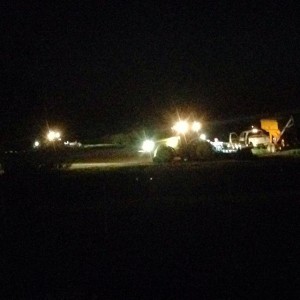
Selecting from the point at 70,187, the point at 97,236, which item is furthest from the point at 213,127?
the point at 97,236

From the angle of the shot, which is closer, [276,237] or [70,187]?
[276,237]

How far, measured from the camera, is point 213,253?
7578 millimetres

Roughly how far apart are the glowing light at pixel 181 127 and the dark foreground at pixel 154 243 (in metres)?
14.2

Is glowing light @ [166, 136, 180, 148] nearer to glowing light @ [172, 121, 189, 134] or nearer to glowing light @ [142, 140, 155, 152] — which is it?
glowing light @ [172, 121, 189, 134]

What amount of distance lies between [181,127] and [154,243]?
75.7 ft

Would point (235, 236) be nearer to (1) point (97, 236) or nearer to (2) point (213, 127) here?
(1) point (97, 236)

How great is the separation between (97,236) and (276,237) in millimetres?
2834

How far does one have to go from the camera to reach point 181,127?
31.4m

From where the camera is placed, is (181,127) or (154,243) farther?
(181,127)

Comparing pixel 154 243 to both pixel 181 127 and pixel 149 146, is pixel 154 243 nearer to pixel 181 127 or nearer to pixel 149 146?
pixel 181 127

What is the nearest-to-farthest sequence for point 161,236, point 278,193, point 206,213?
point 161,236 < point 206,213 < point 278,193

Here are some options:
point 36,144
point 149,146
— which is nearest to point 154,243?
point 149,146

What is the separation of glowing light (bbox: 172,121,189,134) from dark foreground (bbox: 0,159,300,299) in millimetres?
14166

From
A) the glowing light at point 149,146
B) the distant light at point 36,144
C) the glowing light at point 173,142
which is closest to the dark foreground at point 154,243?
the glowing light at point 173,142
